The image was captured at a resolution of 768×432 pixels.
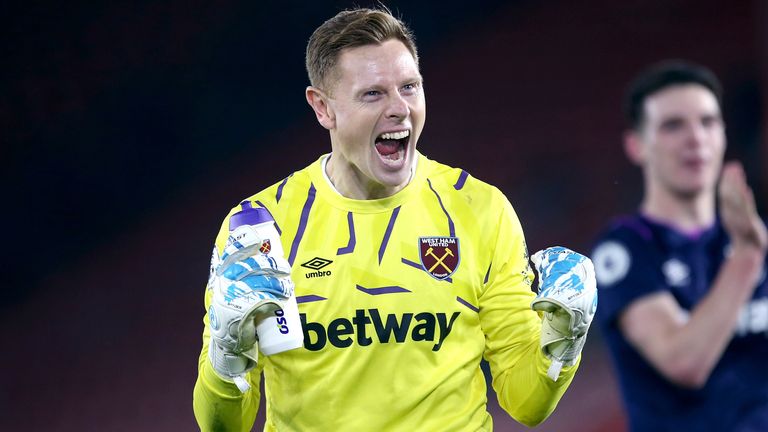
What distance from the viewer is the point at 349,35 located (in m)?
2.75

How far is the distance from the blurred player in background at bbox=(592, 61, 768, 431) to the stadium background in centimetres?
93

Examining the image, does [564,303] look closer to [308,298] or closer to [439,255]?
[439,255]

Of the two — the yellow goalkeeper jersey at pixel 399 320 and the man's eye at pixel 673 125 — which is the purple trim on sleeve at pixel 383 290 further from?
the man's eye at pixel 673 125

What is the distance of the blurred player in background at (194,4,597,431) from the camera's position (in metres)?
2.64

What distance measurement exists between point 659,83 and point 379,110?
2159mm

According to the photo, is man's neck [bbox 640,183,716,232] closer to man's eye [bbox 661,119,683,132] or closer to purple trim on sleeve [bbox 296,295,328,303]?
man's eye [bbox 661,119,683,132]

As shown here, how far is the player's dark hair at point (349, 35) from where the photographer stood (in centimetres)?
275

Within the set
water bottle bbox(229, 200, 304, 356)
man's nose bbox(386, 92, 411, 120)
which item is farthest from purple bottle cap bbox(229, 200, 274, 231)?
man's nose bbox(386, 92, 411, 120)

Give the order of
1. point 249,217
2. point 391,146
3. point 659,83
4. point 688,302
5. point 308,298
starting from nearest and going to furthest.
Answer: point 249,217 < point 308,298 < point 391,146 < point 688,302 < point 659,83

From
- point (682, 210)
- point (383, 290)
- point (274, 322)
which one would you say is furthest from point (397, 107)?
point (682, 210)

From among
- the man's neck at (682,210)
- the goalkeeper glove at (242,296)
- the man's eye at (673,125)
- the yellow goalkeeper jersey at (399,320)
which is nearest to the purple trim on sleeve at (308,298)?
the yellow goalkeeper jersey at (399,320)

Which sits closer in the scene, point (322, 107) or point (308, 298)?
point (308, 298)

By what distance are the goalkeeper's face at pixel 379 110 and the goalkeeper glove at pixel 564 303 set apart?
Result: 1.50 ft

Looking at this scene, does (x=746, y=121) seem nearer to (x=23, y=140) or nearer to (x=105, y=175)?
(x=105, y=175)
